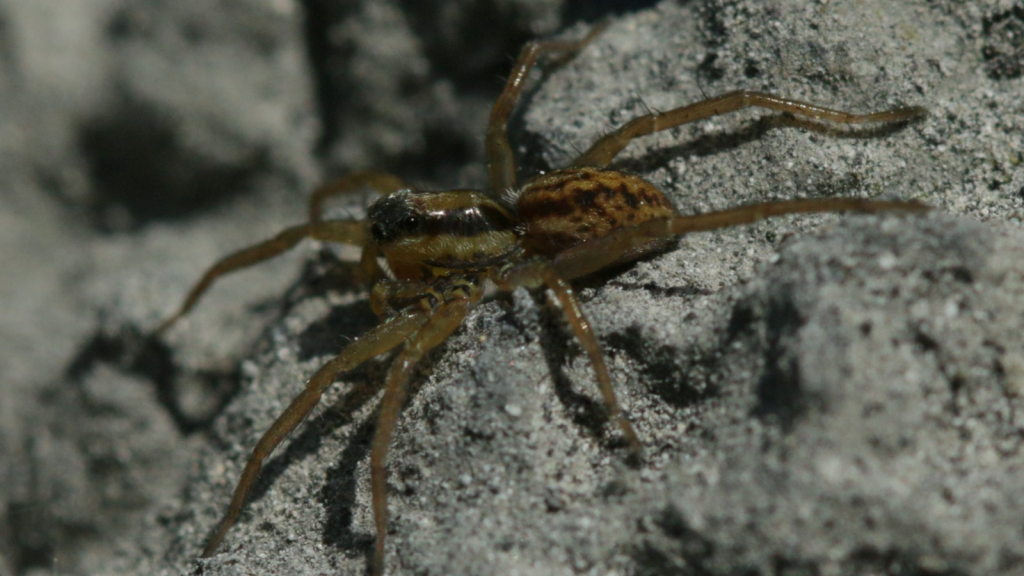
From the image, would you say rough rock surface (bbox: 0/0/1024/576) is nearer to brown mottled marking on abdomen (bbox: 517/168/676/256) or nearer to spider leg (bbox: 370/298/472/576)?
spider leg (bbox: 370/298/472/576)

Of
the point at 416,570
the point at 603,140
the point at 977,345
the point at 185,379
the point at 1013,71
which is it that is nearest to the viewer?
the point at 977,345

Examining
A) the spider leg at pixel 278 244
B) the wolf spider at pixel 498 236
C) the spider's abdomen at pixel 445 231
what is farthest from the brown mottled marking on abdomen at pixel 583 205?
the spider leg at pixel 278 244

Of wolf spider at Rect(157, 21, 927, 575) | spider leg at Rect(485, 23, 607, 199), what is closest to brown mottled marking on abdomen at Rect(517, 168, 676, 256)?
wolf spider at Rect(157, 21, 927, 575)

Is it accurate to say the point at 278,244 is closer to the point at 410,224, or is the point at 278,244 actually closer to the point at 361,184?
the point at 361,184

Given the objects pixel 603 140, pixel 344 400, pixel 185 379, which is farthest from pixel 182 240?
pixel 603 140

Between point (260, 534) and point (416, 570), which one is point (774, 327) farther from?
point (260, 534)

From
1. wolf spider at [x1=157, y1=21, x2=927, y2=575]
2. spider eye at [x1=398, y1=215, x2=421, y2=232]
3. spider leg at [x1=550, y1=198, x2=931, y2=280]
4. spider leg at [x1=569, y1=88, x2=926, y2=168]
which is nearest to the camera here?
spider leg at [x1=550, y1=198, x2=931, y2=280]
